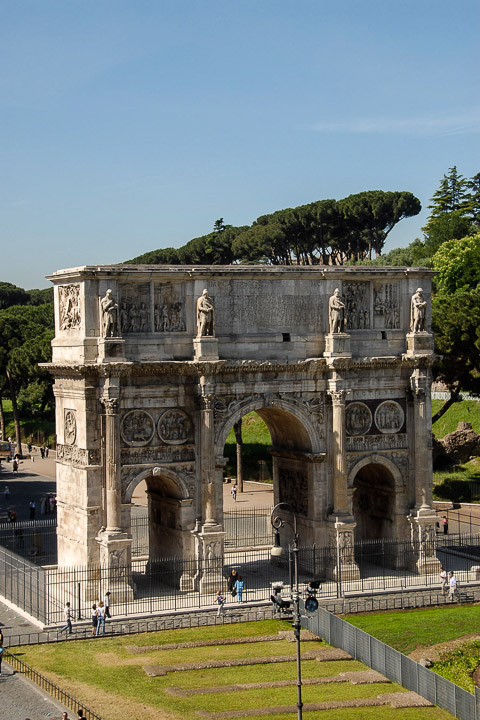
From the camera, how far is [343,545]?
4316 centimetres

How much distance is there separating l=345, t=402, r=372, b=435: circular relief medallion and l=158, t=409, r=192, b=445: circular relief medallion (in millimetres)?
6706

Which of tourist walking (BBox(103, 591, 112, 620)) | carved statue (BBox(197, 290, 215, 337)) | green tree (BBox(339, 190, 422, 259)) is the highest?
green tree (BBox(339, 190, 422, 259))

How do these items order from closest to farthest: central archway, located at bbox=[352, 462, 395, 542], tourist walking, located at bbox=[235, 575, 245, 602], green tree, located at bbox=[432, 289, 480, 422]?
tourist walking, located at bbox=[235, 575, 245, 602] → central archway, located at bbox=[352, 462, 395, 542] → green tree, located at bbox=[432, 289, 480, 422]

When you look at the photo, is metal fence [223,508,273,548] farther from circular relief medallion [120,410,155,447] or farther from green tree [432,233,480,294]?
green tree [432,233,480,294]

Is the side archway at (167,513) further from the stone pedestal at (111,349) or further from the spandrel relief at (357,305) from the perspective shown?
the spandrel relief at (357,305)

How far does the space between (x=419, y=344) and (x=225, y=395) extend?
335 inches

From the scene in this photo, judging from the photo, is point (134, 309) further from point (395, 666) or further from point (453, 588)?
point (395, 666)

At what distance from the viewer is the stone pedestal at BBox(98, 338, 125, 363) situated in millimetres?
39688

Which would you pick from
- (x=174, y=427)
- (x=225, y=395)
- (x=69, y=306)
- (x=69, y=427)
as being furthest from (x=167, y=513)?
(x=69, y=306)

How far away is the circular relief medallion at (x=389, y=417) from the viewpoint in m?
44.8

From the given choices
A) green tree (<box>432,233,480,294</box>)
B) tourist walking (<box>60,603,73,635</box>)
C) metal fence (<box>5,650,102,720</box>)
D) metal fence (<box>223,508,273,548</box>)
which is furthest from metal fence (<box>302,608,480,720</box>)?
green tree (<box>432,233,480,294</box>)

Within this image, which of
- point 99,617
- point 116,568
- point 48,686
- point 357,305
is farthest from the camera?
point 357,305

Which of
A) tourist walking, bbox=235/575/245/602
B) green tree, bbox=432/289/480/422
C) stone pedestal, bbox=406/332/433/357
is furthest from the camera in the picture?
green tree, bbox=432/289/480/422

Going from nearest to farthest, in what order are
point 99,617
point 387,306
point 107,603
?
1. point 99,617
2. point 107,603
3. point 387,306
